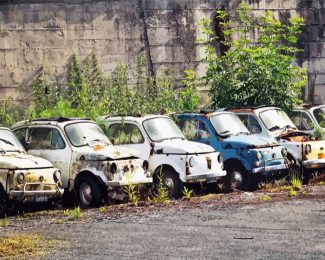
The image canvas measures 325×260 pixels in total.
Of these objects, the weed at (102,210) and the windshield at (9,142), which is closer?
the weed at (102,210)

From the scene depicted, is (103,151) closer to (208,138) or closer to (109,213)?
(109,213)

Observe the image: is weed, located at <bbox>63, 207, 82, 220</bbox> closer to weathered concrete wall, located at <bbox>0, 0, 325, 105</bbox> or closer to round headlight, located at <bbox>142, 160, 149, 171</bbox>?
round headlight, located at <bbox>142, 160, 149, 171</bbox>

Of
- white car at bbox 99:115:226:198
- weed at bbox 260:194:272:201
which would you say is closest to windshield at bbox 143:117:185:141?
white car at bbox 99:115:226:198

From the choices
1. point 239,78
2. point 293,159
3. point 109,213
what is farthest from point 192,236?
point 239,78

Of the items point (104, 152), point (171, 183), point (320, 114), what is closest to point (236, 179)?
point (171, 183)

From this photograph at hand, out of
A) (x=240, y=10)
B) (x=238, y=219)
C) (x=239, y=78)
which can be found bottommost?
(x=238, y=219)

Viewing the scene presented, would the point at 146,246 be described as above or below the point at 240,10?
below

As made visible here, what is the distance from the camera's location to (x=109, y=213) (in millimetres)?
14094

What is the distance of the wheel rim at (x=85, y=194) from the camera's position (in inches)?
596

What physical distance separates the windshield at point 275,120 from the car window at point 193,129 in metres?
1.77

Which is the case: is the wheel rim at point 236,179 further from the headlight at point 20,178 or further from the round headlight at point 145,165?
the headlight at point 20,178

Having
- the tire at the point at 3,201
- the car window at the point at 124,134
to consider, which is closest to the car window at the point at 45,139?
the car window at the point at 124,134

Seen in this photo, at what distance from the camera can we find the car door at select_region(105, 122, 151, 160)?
16.3 m

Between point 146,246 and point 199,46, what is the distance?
571 inches
